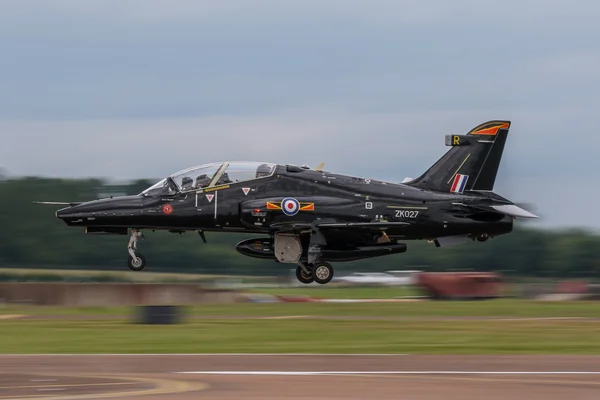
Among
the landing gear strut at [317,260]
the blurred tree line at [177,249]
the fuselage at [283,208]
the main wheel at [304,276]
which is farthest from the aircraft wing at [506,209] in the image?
the blurred tree line at [177,249]

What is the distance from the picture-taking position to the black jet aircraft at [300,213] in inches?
1446

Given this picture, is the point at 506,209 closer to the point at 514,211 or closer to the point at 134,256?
the point at 514,211

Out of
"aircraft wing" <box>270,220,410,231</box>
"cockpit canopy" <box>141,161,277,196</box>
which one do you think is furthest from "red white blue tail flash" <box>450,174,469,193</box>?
"cockpit canopy" <box>141,161,277,196</box>

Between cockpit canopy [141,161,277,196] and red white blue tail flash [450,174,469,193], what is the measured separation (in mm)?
6788

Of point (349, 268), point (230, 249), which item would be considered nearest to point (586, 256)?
point (349, 268)

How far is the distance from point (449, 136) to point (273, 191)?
7252 mm

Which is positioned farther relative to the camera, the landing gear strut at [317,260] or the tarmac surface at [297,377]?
the landing gear strut at [317,260]

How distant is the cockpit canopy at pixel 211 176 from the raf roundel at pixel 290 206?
43.3 inches

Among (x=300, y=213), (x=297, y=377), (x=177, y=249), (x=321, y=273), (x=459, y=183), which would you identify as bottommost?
(x=297, y=377)

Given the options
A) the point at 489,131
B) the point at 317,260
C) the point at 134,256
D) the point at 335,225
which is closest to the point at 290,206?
the point at 335,225

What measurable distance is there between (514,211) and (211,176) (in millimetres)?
10242

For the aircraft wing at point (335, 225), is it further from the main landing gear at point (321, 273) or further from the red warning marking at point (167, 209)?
the red warning marking at point (167, 209)

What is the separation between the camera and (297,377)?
19.3 meters

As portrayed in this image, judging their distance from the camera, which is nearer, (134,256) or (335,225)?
(335,225)
